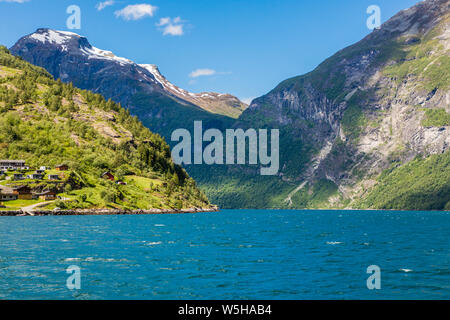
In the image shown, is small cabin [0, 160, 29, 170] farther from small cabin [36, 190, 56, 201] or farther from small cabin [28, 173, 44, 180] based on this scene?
small cabin [36, 190, 56, 201]

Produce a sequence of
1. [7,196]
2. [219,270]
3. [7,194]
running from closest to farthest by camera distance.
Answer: [219,270] < [7,194] < [7,196]

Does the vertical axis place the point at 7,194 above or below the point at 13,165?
below

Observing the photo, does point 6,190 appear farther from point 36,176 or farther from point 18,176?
point 36,176

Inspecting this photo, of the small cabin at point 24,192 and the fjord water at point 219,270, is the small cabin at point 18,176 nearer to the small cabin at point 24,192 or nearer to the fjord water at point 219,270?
the small cabin at point 24,192

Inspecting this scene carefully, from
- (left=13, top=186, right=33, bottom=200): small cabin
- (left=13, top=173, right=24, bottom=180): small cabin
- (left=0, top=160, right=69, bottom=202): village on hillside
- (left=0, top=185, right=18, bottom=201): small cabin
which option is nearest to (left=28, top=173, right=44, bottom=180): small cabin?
(left=0, top=160, right=69, bottom=202): village on hillside

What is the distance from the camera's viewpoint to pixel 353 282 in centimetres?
4019

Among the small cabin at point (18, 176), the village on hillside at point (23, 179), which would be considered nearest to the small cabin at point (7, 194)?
the village on hillside at point (23, 179)

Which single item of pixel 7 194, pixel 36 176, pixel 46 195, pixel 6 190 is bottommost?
pixel 46 195

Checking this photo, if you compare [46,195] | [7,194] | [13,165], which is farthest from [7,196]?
[13,165]
